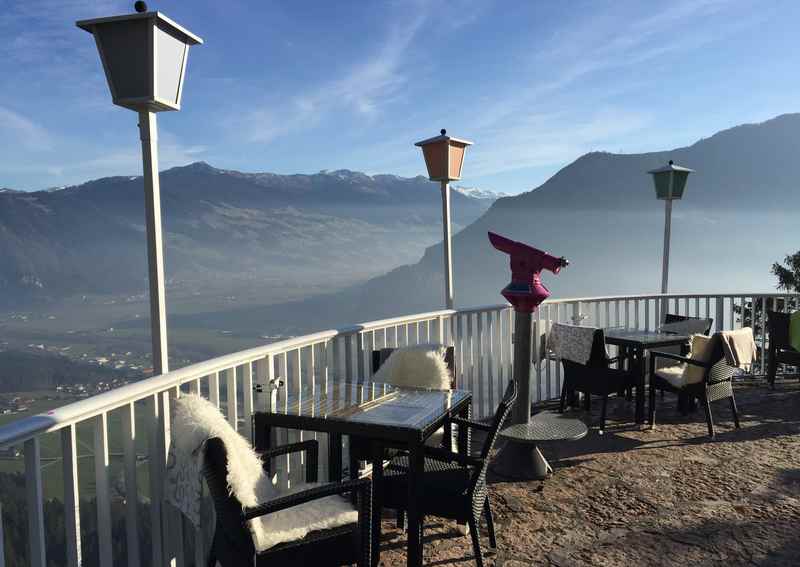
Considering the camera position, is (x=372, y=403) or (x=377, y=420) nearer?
(x=377, y=420)

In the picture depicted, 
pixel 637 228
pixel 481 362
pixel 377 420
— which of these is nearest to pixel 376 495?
pixel 377 420

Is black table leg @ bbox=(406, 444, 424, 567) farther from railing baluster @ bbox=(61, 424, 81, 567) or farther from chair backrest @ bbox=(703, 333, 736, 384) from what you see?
chair backrest @ bbox=(703, 333, 736, 384)

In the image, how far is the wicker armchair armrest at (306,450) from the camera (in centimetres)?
246

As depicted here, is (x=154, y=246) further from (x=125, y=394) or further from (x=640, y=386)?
(x=640, y=386)

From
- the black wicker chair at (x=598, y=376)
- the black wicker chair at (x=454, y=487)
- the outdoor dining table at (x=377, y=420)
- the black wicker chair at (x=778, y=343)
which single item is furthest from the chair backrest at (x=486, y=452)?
the black wicker chair at (x=778, y=343)

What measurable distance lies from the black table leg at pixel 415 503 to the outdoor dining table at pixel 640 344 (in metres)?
2.95

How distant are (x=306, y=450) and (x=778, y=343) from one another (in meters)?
5.55

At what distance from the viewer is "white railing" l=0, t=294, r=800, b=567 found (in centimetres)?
179

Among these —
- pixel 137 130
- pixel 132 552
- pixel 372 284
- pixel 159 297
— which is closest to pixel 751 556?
pixel 132 552

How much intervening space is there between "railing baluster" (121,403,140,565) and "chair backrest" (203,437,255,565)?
0.39m

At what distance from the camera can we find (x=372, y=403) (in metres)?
2.75

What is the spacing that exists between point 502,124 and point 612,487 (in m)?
15.6

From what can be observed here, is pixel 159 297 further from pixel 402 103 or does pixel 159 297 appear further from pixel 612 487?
pixel 402 103

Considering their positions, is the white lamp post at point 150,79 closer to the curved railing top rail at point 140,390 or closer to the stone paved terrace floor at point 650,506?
the curved railing top rail at point 140,390
